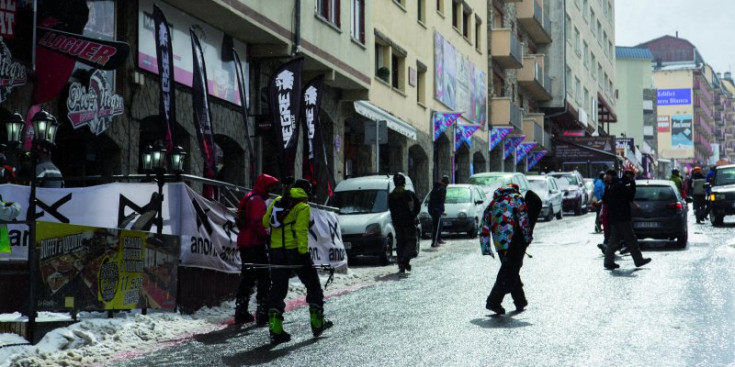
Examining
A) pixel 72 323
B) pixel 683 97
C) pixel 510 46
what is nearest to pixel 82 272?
pixel 72 323

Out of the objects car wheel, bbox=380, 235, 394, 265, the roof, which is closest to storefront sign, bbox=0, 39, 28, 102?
car wheel, bbox=380, 235, 394, 265

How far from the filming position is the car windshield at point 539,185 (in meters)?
36.4

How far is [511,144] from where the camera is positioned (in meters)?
50.9

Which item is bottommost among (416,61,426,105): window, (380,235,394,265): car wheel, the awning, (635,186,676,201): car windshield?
(380,235,394,265): car wheel

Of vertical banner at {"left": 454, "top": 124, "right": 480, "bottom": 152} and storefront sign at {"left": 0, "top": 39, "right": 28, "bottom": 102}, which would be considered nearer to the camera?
storefront sign at {"left": 0, "top": 39, "right": 28, "bottom": 102}

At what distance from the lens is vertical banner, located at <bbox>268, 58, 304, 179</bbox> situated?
20.6m

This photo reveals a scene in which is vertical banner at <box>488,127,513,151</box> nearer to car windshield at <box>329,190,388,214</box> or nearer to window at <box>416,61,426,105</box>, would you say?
window at <box>416,61,426,105</box>

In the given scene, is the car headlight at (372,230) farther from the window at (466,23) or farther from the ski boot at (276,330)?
the window at (466,23)

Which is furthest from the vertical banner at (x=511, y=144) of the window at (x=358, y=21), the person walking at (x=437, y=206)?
the person walking at (x=437, y=206)

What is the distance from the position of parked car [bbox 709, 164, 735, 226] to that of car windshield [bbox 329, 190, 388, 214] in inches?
479

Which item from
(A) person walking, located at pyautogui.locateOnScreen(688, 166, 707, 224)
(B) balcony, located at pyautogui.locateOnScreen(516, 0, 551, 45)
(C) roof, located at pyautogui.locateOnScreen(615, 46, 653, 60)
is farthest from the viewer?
(C) roof, located at pyautogui.locateOnScreen(615, 46, 653, 60)

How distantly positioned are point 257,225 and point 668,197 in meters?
12.5

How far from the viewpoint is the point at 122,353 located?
31.8 feet

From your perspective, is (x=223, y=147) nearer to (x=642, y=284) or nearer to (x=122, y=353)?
(x=642, y=284)
